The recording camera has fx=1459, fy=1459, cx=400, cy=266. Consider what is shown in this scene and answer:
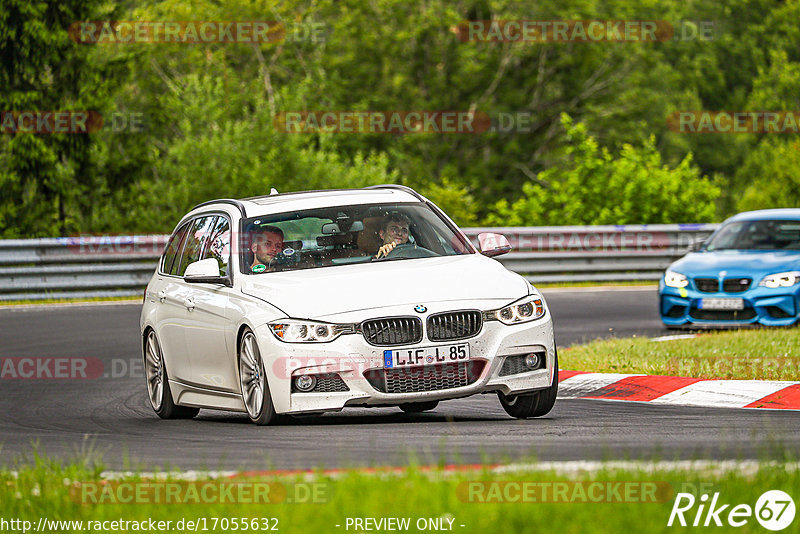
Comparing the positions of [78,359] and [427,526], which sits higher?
[427,526]

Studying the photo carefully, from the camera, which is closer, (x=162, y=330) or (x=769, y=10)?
(x=162, y=330)

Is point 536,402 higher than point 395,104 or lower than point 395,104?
higher

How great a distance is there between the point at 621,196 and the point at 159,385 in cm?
2233

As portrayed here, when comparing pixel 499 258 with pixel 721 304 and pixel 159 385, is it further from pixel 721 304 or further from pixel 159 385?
pixel 159 385

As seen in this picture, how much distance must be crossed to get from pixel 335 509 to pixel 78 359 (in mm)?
10673

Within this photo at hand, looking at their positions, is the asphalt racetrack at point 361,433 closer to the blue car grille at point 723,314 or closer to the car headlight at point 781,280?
the blue car grille at point 723,314

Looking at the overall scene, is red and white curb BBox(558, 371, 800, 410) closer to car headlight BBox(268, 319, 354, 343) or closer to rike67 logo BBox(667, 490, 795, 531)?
car headlight BBox(268, 319, 354, 343)

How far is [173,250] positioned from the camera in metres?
12.0

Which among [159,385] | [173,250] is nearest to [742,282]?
[173,250]

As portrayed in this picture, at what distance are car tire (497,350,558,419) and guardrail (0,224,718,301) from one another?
1481 centimetres

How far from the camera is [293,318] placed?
910 centimetres

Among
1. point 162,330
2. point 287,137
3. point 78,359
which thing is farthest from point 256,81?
point 162,330

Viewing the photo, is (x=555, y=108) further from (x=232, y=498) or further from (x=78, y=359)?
(x=232, y=498)

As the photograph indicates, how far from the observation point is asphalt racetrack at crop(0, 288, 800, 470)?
286 inches
